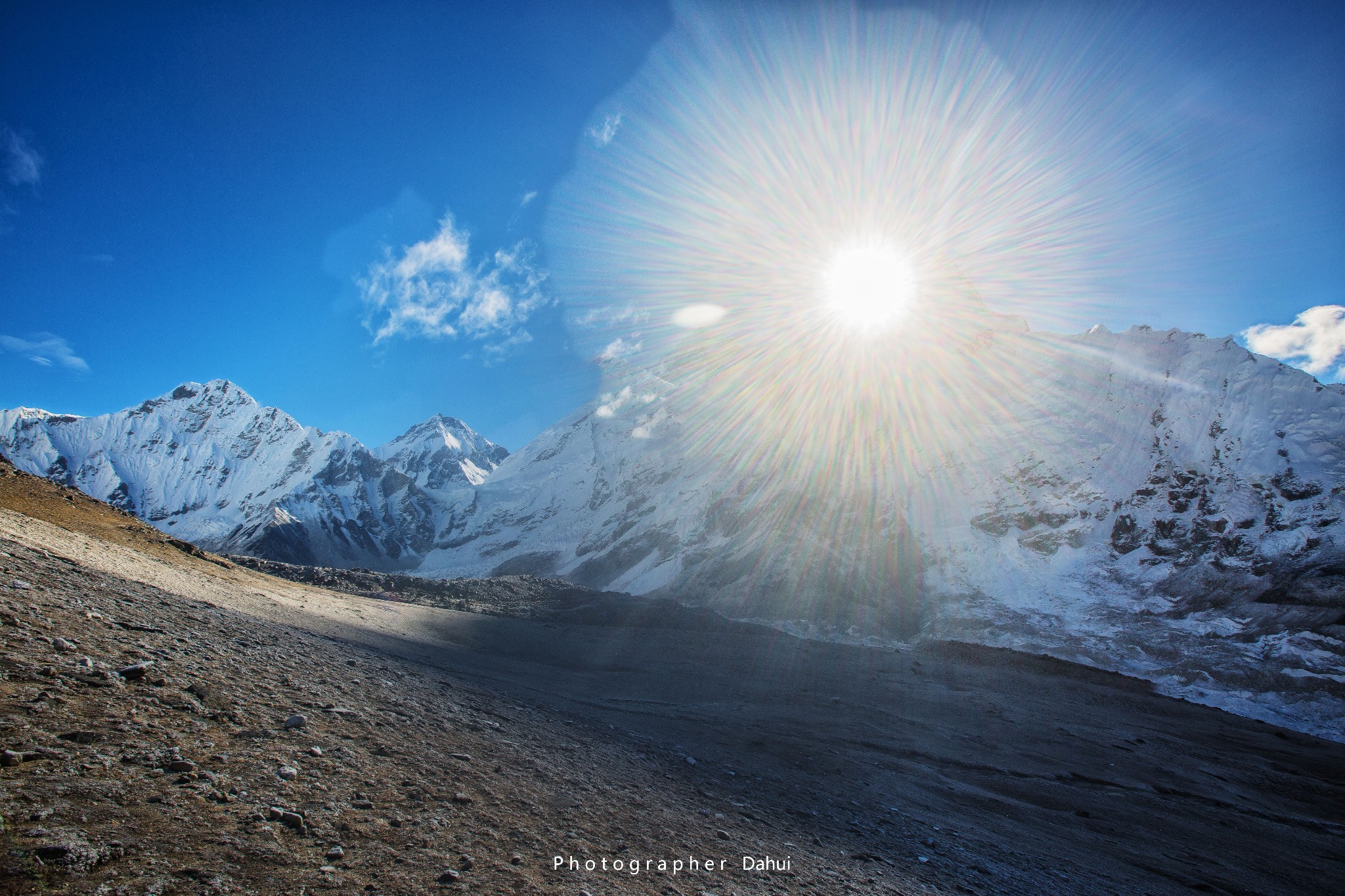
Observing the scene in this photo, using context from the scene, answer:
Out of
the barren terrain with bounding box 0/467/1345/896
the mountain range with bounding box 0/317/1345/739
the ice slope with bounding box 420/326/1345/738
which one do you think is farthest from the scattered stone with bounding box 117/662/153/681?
the ice slope with bounding box 420/326/1345/738

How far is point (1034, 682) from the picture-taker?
47031 millimetres

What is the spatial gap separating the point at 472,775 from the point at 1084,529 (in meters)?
104

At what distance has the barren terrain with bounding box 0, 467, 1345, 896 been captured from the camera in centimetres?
467

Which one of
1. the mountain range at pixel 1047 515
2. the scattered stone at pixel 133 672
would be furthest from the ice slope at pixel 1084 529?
the scattered stone at pixel 133 672

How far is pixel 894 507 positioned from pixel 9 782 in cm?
11089

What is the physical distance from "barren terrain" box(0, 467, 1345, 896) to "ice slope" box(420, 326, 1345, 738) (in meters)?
39.6

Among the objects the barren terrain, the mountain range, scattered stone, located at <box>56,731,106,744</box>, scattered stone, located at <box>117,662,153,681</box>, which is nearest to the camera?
the barren terrain

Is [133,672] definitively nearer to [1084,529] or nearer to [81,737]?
[81,737]

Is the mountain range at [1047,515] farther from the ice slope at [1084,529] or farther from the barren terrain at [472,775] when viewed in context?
the barren terrain at [472,775]

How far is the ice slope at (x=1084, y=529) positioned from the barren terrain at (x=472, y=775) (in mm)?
39578

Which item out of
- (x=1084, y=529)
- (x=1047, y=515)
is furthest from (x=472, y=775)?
(x=1047, y=515)

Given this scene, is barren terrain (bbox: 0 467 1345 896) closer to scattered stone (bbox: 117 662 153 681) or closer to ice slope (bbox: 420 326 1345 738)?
scattered stone (bbox: 117 662 153 681)

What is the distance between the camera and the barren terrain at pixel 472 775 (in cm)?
467

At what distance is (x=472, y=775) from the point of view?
7.87 m
